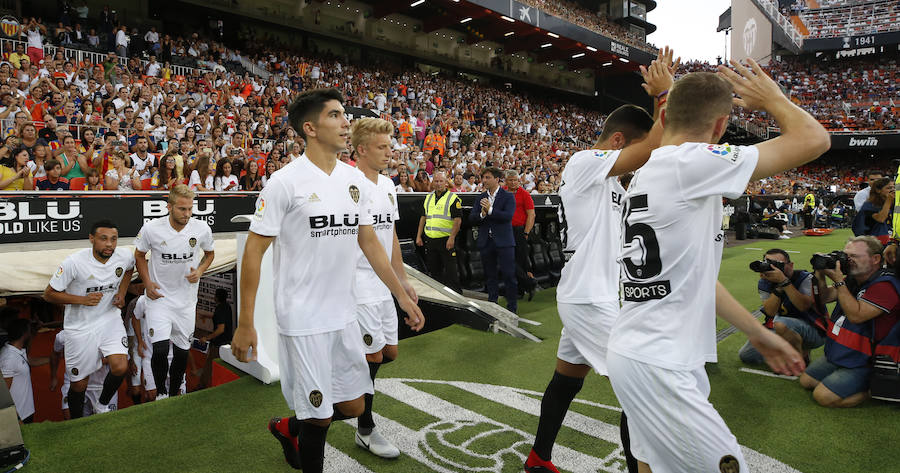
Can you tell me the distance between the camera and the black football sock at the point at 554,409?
9.73 feet

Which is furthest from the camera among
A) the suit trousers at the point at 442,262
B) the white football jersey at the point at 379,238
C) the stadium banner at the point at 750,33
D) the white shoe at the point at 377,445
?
the stadium banner at the point at 750,33

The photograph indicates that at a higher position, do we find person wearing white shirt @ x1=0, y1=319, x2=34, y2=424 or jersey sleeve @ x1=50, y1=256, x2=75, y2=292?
jersey sleeve @ x1=50, y1=256, x2=75, y2=292

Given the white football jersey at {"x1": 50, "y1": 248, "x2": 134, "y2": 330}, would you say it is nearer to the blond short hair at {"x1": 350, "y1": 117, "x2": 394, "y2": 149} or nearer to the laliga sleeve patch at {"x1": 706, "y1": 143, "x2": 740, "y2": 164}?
the blond short hair at {"x1": 350, "y1": 117, "x2": 394, "y2": 149}

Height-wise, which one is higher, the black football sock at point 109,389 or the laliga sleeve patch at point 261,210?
the laliga sleeve patch at point 261,210

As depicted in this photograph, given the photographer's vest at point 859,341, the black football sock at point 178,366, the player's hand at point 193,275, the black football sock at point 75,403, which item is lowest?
the black football sock at point 75,403

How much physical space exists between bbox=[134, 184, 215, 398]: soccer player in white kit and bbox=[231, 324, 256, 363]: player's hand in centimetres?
357

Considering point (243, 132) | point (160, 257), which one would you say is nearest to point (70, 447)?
point (160, 257)

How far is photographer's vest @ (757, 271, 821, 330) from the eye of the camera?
534cm

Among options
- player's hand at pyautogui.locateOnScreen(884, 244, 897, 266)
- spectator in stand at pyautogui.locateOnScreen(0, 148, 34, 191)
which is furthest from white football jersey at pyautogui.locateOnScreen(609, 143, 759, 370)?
spectator in stand at pyautogui.locateOnScreen(0, 148, 34, 191)

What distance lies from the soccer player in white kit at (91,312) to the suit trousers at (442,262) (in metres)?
4.30

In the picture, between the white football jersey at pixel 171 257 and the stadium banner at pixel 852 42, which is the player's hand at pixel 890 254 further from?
the stadium banner at pixel 852 42

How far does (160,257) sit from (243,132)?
6.15 metres

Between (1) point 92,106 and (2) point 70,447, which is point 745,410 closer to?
(2) point 70,447

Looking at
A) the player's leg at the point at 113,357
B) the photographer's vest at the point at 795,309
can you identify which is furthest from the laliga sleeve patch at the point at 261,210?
the photographer's vest at the point at 795,309
